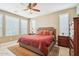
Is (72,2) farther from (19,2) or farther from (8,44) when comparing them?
(8,44)

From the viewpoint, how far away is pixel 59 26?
108 inches

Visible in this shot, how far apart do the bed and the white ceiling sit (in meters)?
0.43

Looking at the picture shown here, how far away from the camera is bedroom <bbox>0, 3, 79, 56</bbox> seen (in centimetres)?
259

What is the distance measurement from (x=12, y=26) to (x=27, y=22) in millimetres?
388

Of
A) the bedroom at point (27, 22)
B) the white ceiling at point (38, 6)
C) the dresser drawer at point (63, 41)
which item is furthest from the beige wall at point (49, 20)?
the dresser drawer at point (63, 41)

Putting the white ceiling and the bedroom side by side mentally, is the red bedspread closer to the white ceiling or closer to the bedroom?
the bedroom

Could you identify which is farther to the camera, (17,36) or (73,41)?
(17,36)

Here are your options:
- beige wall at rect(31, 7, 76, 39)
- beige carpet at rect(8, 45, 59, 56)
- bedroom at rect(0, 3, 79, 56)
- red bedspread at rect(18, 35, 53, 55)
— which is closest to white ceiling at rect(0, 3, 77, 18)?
bedroom at rect(0, 3, 79, 56)

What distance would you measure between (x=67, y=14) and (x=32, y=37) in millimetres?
1027

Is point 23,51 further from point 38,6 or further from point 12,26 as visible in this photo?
point 38,6

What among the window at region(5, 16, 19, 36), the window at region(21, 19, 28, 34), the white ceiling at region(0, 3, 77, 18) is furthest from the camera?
the window at region(21, 19, 28, 34)

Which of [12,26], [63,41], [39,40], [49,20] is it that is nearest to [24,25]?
[12,26]

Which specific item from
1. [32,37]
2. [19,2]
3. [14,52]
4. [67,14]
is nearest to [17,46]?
[14,52]

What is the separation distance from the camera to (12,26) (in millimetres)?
2686
